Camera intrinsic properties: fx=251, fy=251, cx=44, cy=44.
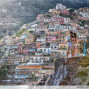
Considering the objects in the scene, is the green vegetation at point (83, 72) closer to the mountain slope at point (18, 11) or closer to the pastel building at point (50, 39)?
the pastel building at point (50, 39)

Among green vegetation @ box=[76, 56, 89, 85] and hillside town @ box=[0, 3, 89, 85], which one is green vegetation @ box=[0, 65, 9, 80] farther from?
green vegetation @ box=[76, 56, 89, 85]

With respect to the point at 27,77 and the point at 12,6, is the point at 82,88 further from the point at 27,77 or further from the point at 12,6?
the point at 12,6

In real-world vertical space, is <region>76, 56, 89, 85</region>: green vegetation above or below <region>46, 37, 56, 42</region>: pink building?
below

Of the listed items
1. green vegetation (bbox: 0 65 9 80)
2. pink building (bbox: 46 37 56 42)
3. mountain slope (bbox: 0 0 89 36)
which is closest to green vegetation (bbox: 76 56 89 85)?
pink building (bbox: 46 37 56 42)

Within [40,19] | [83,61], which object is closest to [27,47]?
[40,19]

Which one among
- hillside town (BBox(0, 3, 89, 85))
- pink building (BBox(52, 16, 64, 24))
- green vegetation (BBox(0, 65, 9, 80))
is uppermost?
pink building (BBox(52, 16, 64, 24))

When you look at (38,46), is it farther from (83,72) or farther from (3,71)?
(83,72)

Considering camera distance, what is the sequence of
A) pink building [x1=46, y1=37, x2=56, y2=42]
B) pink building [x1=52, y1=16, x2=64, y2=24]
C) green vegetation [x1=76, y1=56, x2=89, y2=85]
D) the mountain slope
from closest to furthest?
green vegetation [x1=76, y1=56, x2=89, y2=85], pink building [x1=46, y1=37, x2=56, y2=42], the mountain slope, pink building [x1=52, y1=16, x2=64, y2=24]

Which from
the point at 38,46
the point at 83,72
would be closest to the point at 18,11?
the point at 38,46
